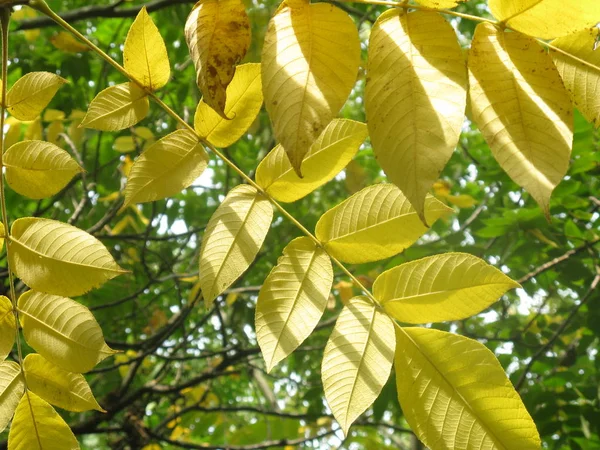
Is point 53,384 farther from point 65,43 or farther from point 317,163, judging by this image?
point 65,43

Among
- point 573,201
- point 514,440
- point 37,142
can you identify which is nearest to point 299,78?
point 514,440

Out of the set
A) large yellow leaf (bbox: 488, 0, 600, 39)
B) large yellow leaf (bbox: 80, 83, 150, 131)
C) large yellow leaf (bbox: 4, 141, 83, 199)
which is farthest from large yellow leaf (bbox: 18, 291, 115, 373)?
large yellow leaf (bbox: 488, 0, 600, 39)

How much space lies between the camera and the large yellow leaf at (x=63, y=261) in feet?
3.21

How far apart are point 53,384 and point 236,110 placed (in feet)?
1.81

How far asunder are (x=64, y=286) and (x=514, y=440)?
0.69 m

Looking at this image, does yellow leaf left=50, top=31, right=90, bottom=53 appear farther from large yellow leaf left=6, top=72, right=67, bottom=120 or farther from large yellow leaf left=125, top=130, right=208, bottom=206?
large yellow leaf left=125, top=130, right=208, bottom=206

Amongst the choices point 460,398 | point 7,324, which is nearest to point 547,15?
point 460,398

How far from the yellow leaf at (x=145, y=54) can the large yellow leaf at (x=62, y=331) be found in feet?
1.26

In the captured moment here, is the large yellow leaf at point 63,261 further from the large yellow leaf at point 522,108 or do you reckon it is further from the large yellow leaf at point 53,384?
the large yellow leaf at point 522,108

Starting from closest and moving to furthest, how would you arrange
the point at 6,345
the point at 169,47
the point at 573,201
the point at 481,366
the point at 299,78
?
the point at 299,78 → the point at 481,366 → the point at 6,345 → the point at 573,201 → the point at 169,47

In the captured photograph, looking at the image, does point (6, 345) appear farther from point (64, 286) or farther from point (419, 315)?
point (419, 315)

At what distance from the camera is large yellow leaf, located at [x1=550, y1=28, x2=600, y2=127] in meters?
0.77

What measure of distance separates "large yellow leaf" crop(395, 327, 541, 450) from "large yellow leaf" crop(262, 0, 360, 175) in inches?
13.9

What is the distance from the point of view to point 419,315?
92 cm
